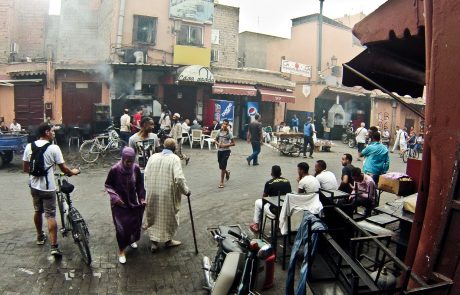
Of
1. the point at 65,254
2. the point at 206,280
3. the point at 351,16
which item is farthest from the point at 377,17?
the point at 351,16

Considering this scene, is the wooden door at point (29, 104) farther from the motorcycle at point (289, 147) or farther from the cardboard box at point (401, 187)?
the cardboard box at point (401, 187)

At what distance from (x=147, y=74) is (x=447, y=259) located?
17.5 m

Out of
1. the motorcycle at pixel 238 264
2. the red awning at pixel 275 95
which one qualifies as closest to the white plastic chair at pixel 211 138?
the red awning at pixel 275 95

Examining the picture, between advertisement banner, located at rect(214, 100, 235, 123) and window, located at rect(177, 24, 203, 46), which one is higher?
window, located at rect(177, 24, 203, 46)

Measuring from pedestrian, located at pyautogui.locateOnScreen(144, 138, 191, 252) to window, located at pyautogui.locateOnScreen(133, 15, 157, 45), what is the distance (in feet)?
49.5

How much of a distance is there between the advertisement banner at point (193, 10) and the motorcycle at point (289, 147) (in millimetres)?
8588

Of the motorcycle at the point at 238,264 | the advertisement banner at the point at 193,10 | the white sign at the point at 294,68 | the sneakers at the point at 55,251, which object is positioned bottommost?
the sneakers at the point at 55,251

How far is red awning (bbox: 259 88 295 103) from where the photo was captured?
21.8 meters

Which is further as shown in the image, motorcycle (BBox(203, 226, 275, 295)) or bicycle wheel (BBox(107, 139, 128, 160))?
bicycle wheel (BBox(107, 139, 128, 160))

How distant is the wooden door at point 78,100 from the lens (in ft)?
62.6

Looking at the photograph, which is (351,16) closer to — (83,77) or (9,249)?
(83,77)

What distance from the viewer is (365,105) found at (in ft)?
93.4

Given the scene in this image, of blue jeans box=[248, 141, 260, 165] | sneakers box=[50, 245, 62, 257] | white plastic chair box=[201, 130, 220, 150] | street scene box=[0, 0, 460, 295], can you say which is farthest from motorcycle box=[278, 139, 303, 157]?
sneakers box=[50, 245, 62, 257]

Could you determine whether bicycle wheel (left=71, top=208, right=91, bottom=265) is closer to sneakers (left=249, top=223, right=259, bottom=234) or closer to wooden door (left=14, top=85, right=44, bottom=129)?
sneakers (left=249, top=223, right=259, bottom=234)
